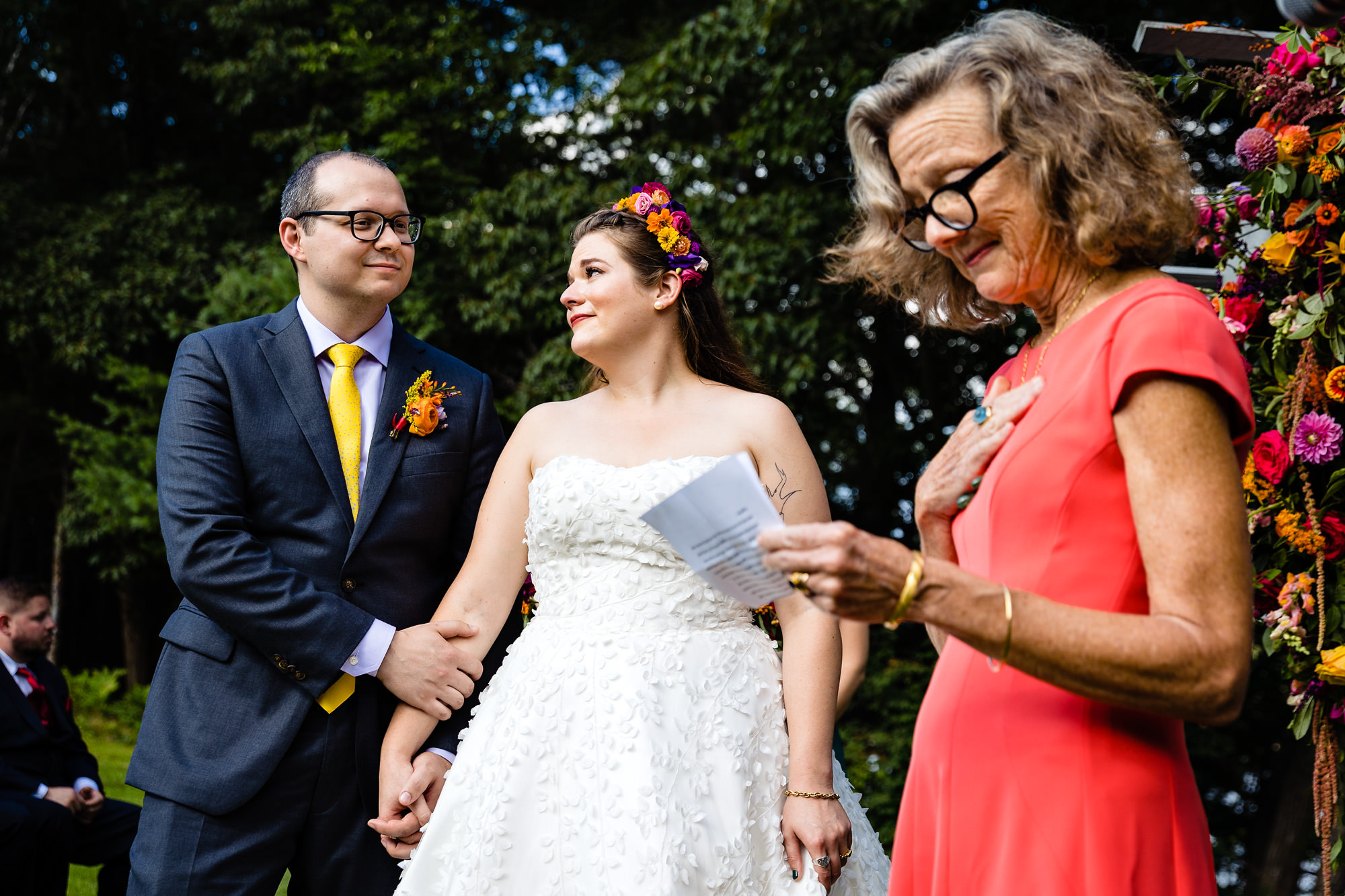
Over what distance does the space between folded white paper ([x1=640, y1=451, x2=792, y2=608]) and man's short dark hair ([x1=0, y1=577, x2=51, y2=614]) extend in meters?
5.71

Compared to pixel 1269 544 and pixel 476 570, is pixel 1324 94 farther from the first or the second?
pixel 476 570

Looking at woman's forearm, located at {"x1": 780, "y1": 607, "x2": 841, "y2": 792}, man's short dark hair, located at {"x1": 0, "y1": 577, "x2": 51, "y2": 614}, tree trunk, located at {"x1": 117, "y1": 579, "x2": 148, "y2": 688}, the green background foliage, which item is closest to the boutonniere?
woman's forearm, located at {"x1": 780, "y1": 607, "x2": 841, "y2": 792}

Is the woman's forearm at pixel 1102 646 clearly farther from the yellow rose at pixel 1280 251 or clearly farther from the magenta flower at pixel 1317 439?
the yellow rose at pixel 1280 251

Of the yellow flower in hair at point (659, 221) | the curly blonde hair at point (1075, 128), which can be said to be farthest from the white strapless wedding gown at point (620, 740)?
the curly blonde hair at point (1075, 128)

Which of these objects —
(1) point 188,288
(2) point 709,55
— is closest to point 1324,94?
(2) point 709,55

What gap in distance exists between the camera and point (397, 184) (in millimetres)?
3277

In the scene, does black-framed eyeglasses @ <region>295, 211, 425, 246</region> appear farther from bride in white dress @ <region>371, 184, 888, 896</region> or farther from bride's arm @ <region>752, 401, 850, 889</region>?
bride's arm @ <region>752, 401, 850, 889</region>

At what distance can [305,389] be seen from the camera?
2.92 meters

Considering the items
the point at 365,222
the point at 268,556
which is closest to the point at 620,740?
the point at 268,556

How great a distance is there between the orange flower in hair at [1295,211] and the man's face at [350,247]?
2.35 m

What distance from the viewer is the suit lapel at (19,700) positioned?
537cm

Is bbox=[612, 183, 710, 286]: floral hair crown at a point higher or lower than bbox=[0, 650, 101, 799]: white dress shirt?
higher

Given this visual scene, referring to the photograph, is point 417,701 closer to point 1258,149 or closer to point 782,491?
point 782,491

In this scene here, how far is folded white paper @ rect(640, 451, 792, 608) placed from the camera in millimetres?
1482
